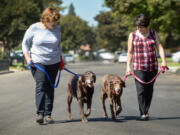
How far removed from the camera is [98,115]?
23.4ft

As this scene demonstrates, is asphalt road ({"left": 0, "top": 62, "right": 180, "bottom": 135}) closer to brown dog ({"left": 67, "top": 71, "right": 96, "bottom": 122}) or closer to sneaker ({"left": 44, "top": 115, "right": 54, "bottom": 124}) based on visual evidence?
sneaker ({"left": 44, "top": 115, "right": 54, "bottom": 124})

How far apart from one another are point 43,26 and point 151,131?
2.49 meters

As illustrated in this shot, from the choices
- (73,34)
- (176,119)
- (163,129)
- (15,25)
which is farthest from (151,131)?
(73,34)

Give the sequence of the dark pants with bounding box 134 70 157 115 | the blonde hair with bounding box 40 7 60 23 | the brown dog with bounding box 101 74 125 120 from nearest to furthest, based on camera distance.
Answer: the blonde hair with bounding box 40 7 60 23 → the brown dog with bounding box 101 74 125 120 → the dark pants with bounding box 134 70 157 115

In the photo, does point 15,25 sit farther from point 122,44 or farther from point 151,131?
point 122,44

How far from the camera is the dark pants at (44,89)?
20.3 feet

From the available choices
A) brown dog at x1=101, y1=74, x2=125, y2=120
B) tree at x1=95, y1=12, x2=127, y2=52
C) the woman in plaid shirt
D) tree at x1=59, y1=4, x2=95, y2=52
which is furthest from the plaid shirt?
tree at x1=95, y1=12, x2=127, y2=52

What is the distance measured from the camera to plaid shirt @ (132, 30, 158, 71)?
6402 millimetres

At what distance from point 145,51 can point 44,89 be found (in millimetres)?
1904

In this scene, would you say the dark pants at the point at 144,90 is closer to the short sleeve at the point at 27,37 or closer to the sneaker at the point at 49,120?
the sneaker at the point at 49,120

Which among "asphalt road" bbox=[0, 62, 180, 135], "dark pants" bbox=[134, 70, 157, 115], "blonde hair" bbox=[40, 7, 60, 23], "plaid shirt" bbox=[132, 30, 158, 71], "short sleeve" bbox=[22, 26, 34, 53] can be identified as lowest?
"asphalt road" bbox=[0, 62, 180, 135]

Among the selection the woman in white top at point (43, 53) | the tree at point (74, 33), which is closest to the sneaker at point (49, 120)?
the woman in white top at point (43, 53)

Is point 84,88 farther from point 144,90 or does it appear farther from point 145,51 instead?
point 145,51

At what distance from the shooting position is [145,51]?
21.1 ft
